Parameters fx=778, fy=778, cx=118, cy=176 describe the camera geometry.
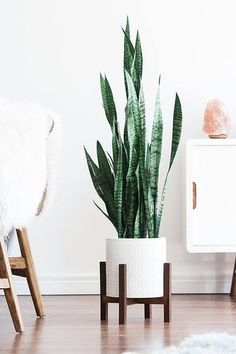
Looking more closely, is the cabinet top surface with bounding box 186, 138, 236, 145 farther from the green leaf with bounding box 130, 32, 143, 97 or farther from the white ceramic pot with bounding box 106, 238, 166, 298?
the white ceramic pot with bounding box 106, 238, 166, 298

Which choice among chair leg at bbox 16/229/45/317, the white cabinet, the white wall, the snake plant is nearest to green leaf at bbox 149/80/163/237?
the snake plant

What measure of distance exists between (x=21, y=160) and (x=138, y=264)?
52 cm

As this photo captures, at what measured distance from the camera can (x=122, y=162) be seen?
8.63 feet

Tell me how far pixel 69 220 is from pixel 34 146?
3.60 feet

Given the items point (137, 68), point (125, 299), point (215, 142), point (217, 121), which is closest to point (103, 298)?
point (125, 299)

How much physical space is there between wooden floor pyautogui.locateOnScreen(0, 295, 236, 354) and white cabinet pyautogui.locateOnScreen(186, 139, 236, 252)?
0.25 meters

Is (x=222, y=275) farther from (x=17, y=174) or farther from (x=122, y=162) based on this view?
(x=17, y=174)

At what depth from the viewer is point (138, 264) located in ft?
8.37

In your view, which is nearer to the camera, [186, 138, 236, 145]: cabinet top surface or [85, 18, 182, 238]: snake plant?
[85, 18, 182, 238]: snake plant

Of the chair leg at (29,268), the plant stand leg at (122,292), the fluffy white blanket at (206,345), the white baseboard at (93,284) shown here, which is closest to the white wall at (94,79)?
the white baseboard at (93,284)

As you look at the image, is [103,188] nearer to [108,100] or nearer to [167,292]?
[108,100]

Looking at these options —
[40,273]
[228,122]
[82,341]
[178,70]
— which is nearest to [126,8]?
[178,70]

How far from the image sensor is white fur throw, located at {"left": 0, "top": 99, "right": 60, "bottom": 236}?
2.36m

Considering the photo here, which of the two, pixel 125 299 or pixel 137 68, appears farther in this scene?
pixel 137 68
